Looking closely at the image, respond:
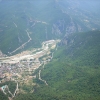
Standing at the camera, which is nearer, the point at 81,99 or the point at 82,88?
the point at 81,99

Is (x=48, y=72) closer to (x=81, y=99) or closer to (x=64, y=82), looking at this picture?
(x=64, y=82)

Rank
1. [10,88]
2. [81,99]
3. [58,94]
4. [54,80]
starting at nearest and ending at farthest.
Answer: [81,99]
[58,94]
[10,88]
[54,80]

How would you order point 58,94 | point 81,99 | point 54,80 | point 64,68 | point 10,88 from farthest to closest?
point 64,68 < point 54,80 < point 10,88 < point 58,94 < point 81,99

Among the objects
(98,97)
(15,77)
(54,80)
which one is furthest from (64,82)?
(15,77)

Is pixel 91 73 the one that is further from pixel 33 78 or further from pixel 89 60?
pixel 33 78

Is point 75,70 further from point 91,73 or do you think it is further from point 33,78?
point 33,78

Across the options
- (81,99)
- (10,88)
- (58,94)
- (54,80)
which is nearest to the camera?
(81,99)

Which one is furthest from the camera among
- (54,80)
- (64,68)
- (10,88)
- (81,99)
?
(64,68)

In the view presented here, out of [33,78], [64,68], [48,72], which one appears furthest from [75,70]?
[33,78]

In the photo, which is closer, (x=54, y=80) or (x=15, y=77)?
(x=54, y=80)
